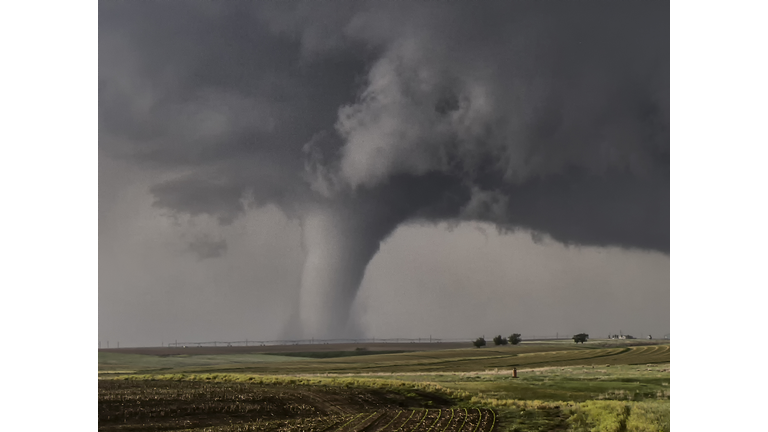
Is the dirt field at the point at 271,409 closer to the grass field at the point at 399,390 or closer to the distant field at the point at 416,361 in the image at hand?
the grass field at the point at 399,390

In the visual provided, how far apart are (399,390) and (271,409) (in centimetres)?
125

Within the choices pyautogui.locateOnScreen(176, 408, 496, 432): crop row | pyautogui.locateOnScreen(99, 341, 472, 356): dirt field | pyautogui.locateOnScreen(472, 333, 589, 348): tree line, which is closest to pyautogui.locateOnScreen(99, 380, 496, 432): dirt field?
pyautogui.locateOnScreen(176, 408, 496, 432): crop row

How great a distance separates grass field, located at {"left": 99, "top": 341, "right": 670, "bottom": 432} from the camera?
5219 mm

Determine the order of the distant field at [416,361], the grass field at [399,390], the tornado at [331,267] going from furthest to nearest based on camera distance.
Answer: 1. the tornado at [331,267]
2. the distant field at [416,361]
3. the grass field at [399,390]

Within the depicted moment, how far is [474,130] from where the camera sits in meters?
5.71

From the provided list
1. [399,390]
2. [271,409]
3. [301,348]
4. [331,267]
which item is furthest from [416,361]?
[271,409]

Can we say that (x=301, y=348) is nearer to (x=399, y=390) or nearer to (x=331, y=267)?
(x=331, y=267)

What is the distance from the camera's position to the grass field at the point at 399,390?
17.1 feet

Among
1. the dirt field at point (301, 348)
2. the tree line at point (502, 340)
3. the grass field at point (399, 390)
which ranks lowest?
the grass field at point (399, 390)

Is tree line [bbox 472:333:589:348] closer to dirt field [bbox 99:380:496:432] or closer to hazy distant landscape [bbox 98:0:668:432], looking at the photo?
hazy distant landscape [bbox 98:0:668:432]

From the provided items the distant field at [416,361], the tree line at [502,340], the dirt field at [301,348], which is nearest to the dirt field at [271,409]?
the distant field at [416,361]

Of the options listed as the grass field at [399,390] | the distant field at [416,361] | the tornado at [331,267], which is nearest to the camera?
the grass field at [399,390]

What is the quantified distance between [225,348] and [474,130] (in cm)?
336
